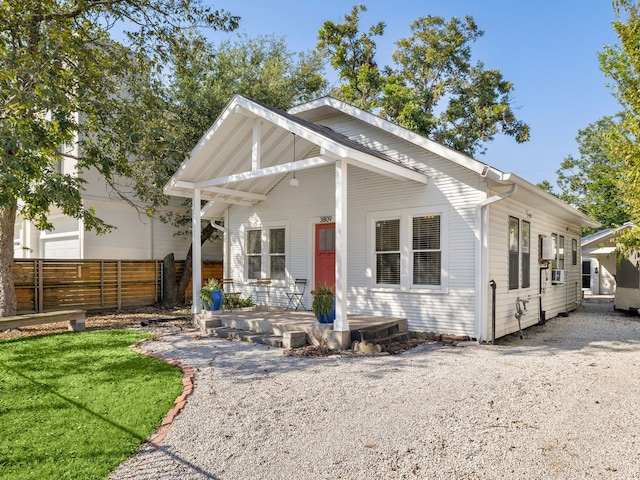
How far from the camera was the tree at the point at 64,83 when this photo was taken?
24.3 feet

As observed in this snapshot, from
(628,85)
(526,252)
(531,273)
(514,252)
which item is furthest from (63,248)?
(628,85)

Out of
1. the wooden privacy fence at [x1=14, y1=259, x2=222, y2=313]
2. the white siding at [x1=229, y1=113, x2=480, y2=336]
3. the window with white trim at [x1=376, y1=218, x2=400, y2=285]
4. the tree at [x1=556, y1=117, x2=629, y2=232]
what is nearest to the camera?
the white siding at [x1=229, y1=113, x2=480, y2=336]

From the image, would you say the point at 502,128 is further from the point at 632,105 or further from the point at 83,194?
the point at 83,194

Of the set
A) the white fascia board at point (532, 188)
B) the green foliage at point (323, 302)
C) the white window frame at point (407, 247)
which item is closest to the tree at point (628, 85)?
the white fascia board at point (532, 188)

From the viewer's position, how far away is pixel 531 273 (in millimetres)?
10242

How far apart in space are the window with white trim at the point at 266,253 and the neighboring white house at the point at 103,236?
4.48m

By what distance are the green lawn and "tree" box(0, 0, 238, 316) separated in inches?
111

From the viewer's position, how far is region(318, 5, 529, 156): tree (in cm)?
2130

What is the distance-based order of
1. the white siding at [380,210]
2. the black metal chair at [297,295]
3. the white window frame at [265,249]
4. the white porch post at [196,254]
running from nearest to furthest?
the white siding at [380,210], the white porch post at [196,254], the black metal chair at [297,295], the white window frame at [265,249]

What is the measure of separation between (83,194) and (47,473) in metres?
11.9

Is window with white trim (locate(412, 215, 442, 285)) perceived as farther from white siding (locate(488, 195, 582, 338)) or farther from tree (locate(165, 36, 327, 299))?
tree (locate(165, 36, 327, 299))

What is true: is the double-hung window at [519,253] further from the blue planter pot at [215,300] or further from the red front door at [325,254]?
the blue planter pot at [215,300]

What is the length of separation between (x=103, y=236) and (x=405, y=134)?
10111 millimetres

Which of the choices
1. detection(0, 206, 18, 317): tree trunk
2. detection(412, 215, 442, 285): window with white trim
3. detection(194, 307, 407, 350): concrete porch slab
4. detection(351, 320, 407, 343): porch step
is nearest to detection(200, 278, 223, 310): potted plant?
detection(194, 307, 407, 350): concrete porch slab
